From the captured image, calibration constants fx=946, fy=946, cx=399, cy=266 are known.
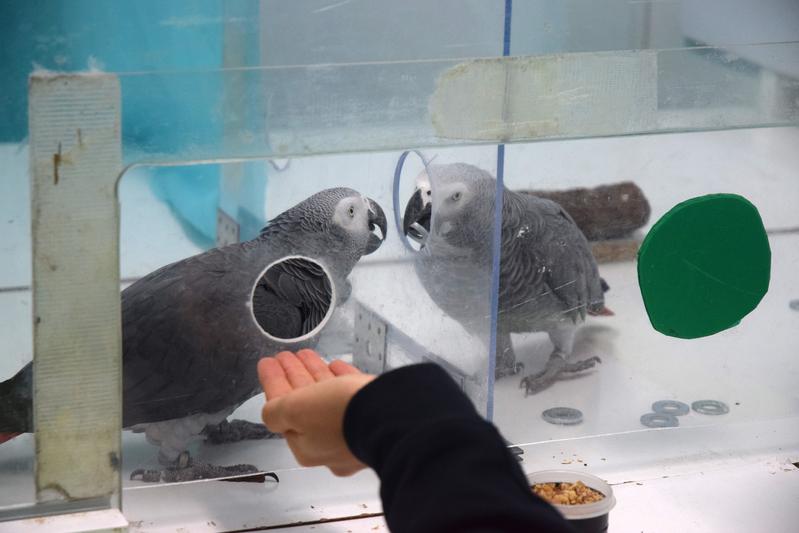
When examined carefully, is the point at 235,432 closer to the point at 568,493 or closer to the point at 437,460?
the point at 568,493

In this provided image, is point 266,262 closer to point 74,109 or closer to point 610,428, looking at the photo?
point 74,109

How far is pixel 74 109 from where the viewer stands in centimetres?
73

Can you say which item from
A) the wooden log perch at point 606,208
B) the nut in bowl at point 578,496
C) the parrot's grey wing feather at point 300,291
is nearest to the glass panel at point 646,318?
the wooden log perch at point 606,208

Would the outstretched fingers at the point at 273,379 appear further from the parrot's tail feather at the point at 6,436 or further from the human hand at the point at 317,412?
the parrot's tail feather at the point at 6,436

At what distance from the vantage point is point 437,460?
489 mm

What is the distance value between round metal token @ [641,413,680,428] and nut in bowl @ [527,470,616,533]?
0.20m

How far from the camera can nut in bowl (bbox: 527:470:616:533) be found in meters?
0.86

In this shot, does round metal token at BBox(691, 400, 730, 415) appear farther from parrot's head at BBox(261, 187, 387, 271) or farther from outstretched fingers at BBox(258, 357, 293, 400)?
outstretched fingers at BBox(258, 357, 293, 400)

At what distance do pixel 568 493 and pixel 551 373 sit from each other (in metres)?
0.24

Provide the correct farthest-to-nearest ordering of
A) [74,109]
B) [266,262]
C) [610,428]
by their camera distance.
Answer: [610,428] < [266,262] < [74,109]

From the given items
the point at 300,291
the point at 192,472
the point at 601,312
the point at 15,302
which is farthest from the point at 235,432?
the point at 601,312

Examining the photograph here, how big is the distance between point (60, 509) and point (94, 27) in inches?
16.3

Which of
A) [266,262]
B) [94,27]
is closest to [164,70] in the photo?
[94,27]

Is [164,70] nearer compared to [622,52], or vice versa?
[164,70]
